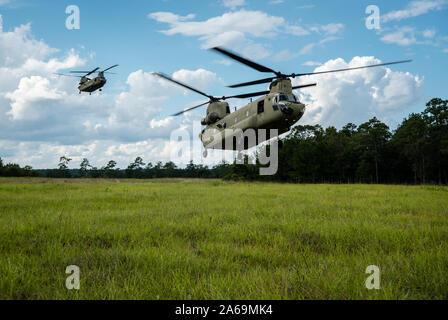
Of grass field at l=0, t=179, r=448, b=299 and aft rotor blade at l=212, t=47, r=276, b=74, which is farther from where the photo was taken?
aft rotor blade at l=212, t=47, r=276, b=74

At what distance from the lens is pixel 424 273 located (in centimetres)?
306

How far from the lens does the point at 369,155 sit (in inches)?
2359

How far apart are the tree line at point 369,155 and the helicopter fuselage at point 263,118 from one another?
43.3 meters

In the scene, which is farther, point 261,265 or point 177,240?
point 177,240

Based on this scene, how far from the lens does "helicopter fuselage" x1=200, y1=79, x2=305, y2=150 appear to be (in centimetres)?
1561

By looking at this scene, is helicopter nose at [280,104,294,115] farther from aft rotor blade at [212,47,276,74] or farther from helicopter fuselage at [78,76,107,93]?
helicopter fuselage at [78,76,107,93]

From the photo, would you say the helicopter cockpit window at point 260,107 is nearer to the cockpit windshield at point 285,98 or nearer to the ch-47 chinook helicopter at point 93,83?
the cockpit windshield at point 285,98

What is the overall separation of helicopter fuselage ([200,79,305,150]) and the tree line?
4331cm

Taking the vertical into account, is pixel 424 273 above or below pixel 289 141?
below

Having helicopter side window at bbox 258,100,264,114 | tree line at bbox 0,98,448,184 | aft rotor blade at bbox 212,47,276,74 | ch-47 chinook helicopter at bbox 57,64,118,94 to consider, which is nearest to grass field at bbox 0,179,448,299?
aft rotor blade at bbox 212,47,276,74

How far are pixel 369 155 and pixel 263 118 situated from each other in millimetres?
51763
